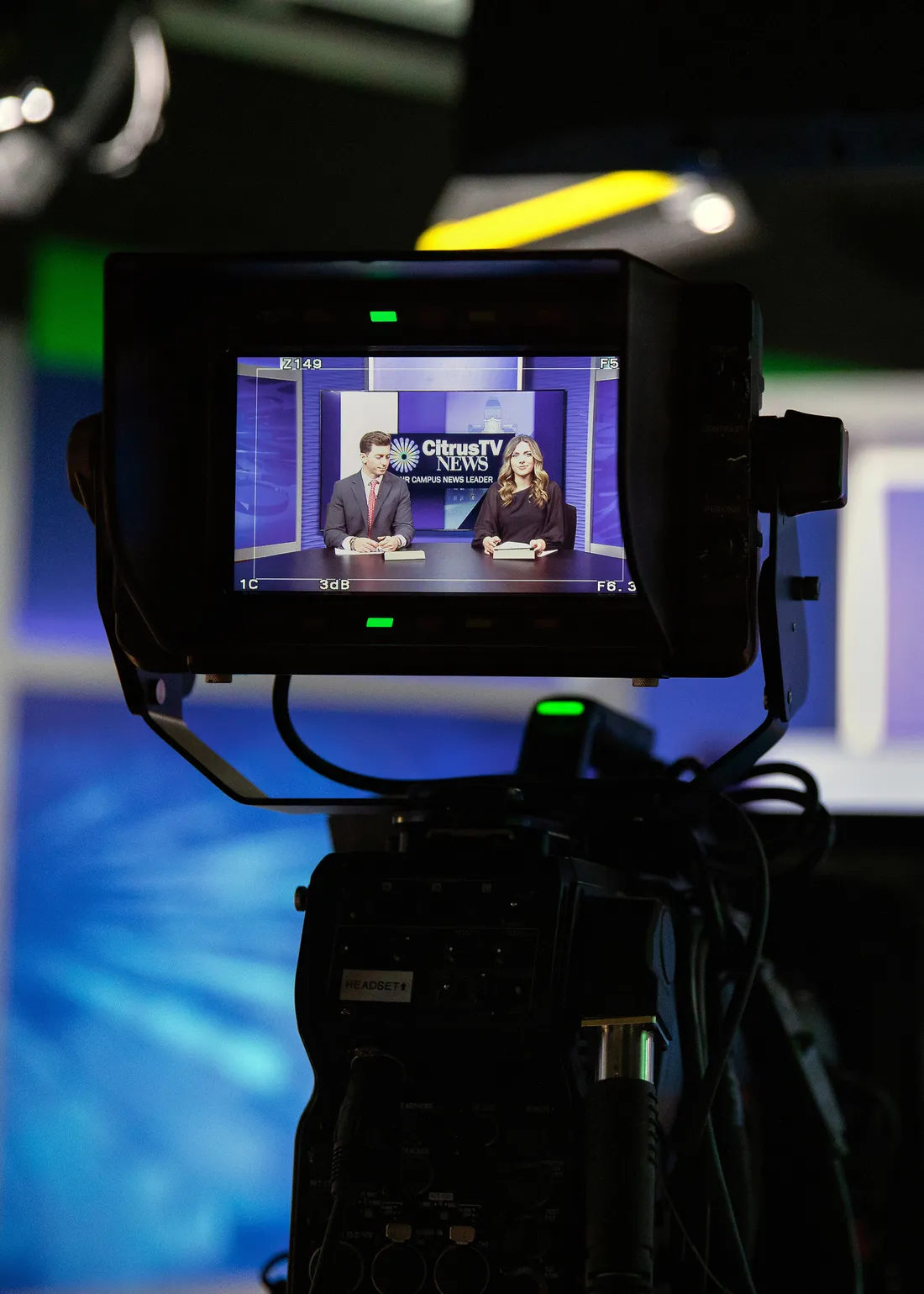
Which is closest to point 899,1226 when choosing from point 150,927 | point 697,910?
point 697,910

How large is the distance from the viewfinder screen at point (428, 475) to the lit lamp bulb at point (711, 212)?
1.62 meters

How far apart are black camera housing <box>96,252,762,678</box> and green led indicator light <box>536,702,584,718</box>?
0.14m

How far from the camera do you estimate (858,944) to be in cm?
124

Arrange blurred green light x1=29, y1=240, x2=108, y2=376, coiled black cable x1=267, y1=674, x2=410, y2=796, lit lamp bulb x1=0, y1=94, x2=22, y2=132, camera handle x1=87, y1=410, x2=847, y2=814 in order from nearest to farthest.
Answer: camera handle x1=87, y1=410, x2=847, y2=814
coiled black cable x1=267, y1=674, x2=410, y2=796
lit lamp bulb x1=0, y1=94, x2=22, y2=132
blurred green light x1=29, y1=240, x2=108, y2=376

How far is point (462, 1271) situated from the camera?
2.39ft

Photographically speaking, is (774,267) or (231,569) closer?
(231,569)

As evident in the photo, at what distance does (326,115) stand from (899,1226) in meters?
2.38

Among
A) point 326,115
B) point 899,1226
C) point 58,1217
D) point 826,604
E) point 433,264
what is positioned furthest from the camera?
point 826,604

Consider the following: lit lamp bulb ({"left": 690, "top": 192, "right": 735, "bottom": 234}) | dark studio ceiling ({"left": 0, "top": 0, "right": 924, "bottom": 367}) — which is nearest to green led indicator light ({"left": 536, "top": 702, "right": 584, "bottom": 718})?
lit lamp bulb ({"left": 690, "top": 192, "right": 735, "bottom": 234})

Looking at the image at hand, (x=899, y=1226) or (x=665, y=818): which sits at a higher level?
(x=665, y=818)

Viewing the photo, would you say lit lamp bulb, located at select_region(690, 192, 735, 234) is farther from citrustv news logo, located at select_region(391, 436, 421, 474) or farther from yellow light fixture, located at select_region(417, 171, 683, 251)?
citrustv news logo, located at select_region(391, 436, 421, 474)

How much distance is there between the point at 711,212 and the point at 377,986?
6.48 feet

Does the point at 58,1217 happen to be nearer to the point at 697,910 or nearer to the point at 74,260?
the point at 74,260

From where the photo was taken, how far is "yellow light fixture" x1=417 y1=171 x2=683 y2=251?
275cm
